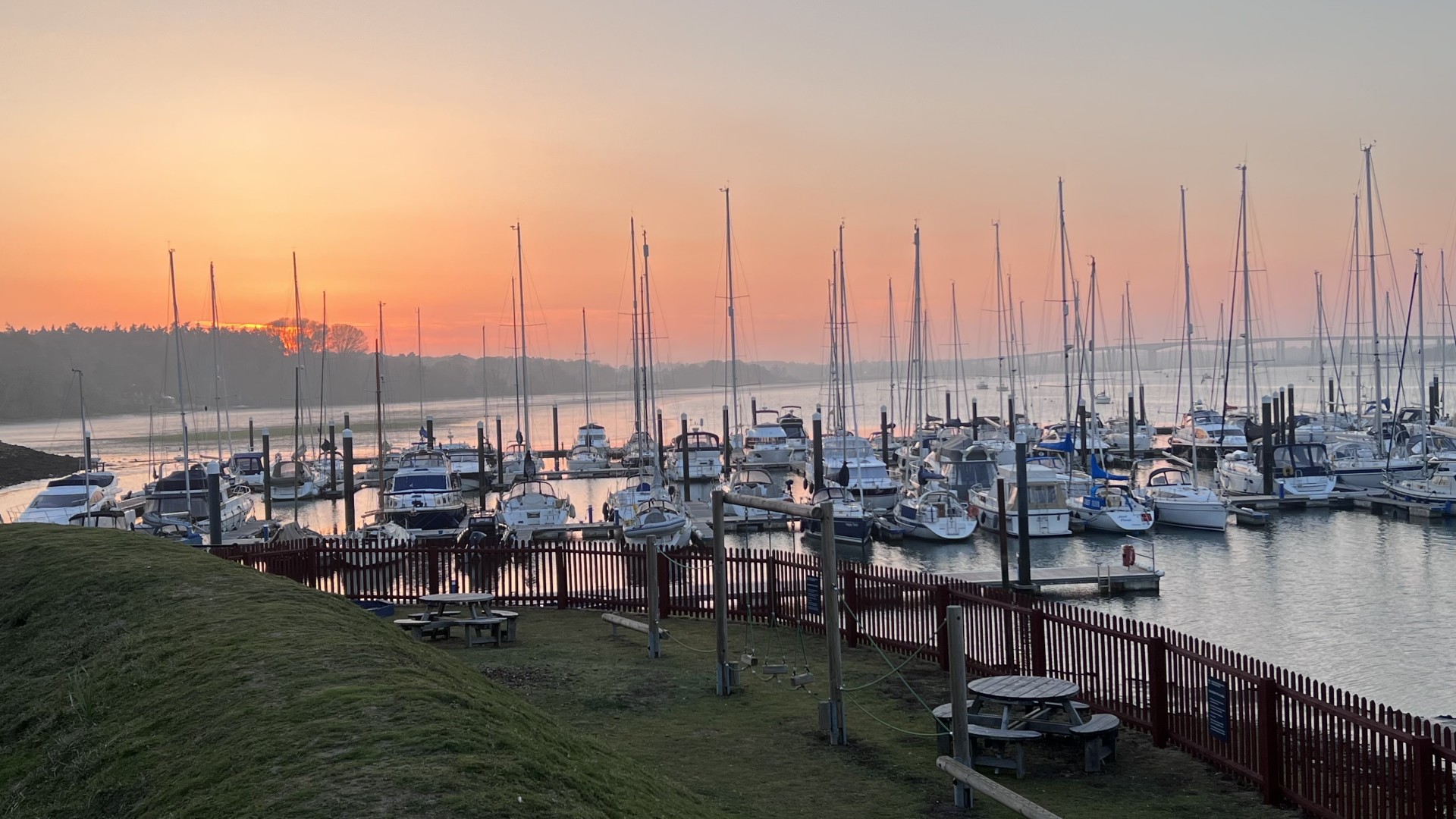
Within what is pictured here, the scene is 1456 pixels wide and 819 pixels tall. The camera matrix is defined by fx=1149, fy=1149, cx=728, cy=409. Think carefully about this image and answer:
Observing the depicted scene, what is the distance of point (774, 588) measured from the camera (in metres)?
21.0

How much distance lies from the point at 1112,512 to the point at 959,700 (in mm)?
39306

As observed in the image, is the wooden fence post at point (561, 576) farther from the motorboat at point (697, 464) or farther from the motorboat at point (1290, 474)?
the motorboat at point (697, 464)

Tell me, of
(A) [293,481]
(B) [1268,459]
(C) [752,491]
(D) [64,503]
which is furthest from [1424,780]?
(A) [293,481]

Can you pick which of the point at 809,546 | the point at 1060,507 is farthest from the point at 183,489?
the point at 1060,507

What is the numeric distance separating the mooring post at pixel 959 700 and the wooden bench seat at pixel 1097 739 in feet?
6.09

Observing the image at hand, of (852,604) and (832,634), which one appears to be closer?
(832,634)

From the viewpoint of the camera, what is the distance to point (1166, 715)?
13414 millimetres

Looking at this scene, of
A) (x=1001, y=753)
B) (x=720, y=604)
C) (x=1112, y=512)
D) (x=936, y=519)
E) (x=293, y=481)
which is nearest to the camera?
(x=1001, y=753)

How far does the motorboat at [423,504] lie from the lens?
46.3 meters

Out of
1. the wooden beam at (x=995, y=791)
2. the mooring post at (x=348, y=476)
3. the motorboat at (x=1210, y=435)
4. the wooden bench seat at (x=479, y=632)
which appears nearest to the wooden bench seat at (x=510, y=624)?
the wooden bench seat at (x=479, y=632)

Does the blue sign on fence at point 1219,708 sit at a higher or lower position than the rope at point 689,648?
higher

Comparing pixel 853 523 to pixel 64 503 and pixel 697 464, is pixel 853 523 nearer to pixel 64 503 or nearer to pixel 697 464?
pixel 697 464

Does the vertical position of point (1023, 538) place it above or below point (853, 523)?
above

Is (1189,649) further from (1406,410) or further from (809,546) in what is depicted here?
(1406,410)
